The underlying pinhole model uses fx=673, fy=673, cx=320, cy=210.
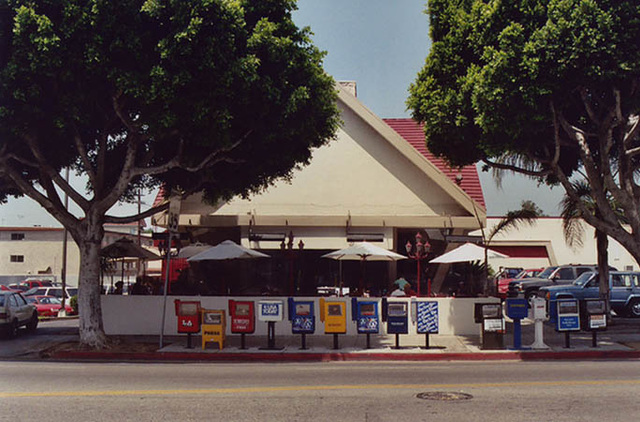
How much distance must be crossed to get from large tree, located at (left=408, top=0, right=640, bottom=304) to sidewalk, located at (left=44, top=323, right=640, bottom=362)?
302 cm

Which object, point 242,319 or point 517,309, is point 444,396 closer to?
point 517,309

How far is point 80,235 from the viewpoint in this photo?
17203 millimetres

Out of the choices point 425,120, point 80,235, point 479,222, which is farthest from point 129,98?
point 479,222

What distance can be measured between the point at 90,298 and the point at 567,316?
11781mm

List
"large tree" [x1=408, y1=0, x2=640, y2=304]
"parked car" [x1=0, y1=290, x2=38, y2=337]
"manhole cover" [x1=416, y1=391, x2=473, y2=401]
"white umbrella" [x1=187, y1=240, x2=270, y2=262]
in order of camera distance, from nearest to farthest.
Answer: "manhole cover" [x1=416, y1=391, x2=473, y2=401], "large tree" [x1=408, y1=0, x2=640, y2=304], "parked car" [x1=0, y1=290, x2=38, y2=337], "white umbrella" [x1=187, y1=240, x2=270, y2=262]

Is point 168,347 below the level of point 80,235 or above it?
below

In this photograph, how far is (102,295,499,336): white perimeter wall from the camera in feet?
63.9

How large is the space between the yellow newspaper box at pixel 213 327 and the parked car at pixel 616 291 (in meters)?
14.5

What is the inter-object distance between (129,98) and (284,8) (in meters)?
4.36

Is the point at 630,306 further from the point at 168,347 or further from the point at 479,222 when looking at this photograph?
the point at 168,347

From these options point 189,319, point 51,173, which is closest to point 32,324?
point 51,173

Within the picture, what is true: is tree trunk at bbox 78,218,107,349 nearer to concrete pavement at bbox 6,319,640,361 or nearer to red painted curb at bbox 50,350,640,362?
concrete pavement at bbox 6,319,640,361

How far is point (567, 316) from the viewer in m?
16.5

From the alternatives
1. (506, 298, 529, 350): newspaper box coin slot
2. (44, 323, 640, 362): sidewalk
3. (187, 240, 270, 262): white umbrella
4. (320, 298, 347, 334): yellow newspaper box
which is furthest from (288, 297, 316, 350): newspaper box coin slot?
(506, 298, 529, 350): newspaper box coin slot
